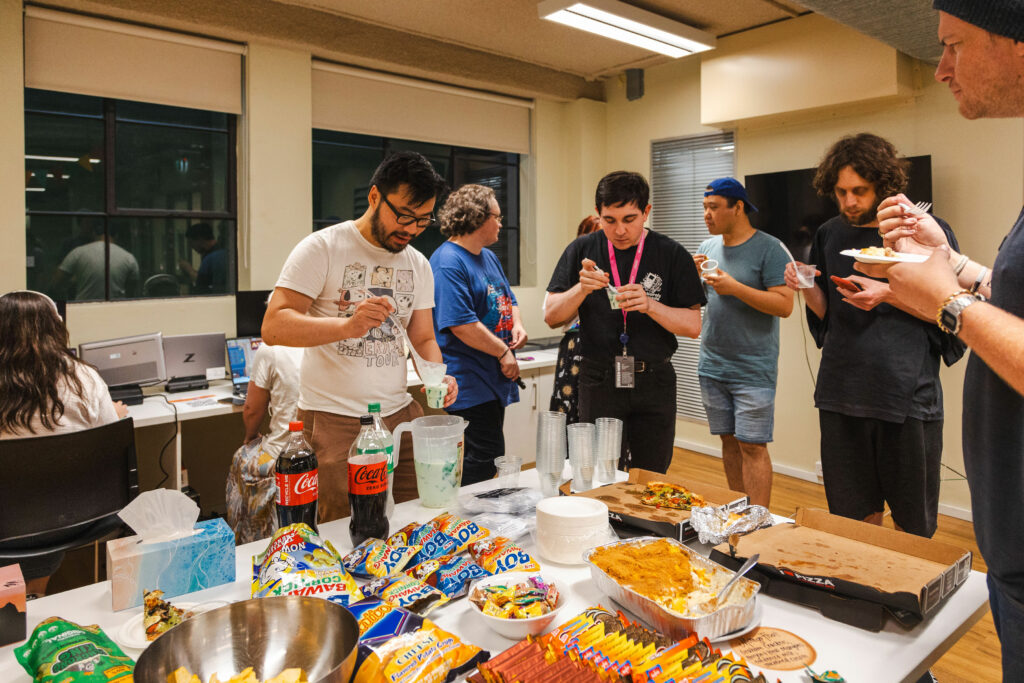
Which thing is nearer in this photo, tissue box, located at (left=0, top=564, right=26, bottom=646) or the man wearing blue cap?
tissue box, located at (left=0, top=564, right=26, bottom=646)

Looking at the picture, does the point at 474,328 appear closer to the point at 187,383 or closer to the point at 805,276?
the point at 805,276

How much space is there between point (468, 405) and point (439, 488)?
1123 mm

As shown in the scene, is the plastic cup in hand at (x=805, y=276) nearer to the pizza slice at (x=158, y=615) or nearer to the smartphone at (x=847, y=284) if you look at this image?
the smartphone at (x=847, y=284)

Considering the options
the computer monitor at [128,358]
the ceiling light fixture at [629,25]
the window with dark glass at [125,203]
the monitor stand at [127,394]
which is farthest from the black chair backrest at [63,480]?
the ceiling light fixture at [629,25]

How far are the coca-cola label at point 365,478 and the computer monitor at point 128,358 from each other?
2525 millimetres

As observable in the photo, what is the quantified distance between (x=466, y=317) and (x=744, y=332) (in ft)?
4.36

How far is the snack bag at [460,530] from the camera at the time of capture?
4.18ft

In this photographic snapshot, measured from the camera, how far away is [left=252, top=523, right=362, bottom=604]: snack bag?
106 centimetres

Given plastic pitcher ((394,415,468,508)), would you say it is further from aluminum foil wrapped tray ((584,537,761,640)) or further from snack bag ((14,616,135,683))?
snack bag ((14,616,135,683))

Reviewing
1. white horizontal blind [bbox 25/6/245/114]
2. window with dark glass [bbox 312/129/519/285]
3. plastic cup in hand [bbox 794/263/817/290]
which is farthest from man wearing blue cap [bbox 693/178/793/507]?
white horizontal blind [bbox 25/6/245/114]

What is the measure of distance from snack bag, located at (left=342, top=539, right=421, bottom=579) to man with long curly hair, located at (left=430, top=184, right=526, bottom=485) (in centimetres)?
139

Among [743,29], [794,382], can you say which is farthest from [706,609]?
[743,29]

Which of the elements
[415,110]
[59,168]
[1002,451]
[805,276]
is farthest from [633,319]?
[59,168]

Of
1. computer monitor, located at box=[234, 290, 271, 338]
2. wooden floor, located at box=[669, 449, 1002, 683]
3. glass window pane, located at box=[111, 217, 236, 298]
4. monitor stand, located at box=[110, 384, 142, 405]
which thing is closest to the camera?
wooden floor, located at box=[669, 449, 1002, 683]
